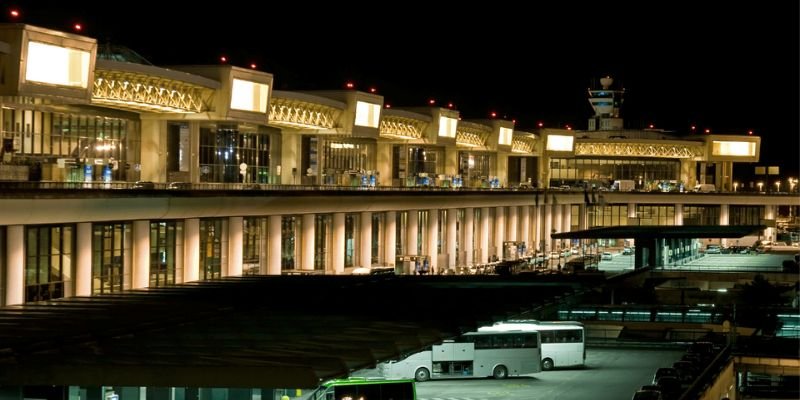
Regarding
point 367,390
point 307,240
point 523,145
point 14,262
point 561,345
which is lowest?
point 561,345

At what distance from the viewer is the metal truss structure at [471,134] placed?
111 meters

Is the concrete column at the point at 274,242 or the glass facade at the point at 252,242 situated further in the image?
the concrete column at the point at 274,242

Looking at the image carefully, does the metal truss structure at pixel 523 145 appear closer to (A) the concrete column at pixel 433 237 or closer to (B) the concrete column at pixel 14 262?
(A) the concrete column at pixel 433 237

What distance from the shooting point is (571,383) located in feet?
170

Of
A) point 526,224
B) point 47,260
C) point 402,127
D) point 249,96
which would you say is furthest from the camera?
point 526,224

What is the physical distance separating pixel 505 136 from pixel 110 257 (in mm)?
74241

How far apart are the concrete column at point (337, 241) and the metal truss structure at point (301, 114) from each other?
6.00m

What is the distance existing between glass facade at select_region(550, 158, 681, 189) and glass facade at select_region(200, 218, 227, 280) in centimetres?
8661

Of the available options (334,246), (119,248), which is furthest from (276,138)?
(119,248)

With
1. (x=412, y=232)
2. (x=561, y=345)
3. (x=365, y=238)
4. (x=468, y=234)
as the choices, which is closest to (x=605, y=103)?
(x=468, y=234)

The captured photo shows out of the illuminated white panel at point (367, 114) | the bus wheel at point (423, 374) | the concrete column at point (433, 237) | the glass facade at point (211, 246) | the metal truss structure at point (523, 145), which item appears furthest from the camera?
the metal truss structure at point (523, 145)

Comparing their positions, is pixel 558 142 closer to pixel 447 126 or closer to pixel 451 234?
pixel 447 126

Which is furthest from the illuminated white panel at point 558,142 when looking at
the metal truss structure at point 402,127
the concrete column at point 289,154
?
the concrete column at point 289,154

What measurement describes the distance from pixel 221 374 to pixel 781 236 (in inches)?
5152
